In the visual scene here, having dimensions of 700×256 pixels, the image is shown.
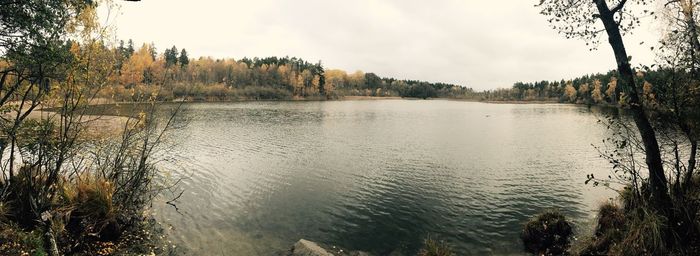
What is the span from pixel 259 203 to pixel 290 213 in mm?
2766

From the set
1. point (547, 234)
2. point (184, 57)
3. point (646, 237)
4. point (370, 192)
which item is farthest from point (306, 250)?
point (184, 57)

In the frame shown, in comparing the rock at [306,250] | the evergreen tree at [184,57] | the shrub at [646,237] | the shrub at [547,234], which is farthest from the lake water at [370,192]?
the evergreen tree at [184,57]

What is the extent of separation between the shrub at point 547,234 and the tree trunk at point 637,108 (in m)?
5.11

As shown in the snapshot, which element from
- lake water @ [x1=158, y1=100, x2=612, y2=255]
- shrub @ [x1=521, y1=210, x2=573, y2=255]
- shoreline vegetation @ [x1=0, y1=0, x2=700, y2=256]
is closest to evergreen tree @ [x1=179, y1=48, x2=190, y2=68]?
lake water @ [x1=158, y1=100, x2=612, y2=255]

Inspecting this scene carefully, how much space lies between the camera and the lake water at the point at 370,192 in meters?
16.5

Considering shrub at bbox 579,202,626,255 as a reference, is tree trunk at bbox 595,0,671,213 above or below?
above

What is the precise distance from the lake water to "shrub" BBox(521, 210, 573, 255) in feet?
2.10

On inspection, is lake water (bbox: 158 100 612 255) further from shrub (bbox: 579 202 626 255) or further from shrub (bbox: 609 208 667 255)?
shrub (bbox: 609 208 667 255)

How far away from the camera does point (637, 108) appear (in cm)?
1001

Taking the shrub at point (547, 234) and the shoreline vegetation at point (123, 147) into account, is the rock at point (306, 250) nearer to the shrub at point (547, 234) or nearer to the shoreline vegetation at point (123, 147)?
the shoreline vegetation at point (123, 147)

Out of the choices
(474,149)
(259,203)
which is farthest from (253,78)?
(259,203)

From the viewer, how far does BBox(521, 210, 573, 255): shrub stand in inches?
591

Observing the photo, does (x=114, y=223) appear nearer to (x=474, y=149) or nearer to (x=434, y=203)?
(x=434, y=203)

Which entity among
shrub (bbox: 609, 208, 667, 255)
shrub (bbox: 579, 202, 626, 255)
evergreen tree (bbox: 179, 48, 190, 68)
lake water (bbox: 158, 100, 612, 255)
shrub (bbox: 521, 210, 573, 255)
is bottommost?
lake water (bbox: 158, 100, 612, 255)
